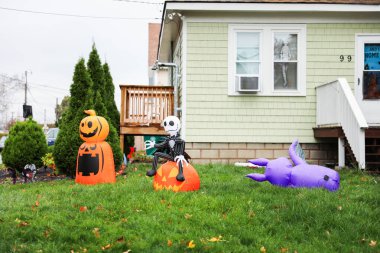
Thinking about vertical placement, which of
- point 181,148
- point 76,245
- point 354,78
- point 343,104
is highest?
point 354,78

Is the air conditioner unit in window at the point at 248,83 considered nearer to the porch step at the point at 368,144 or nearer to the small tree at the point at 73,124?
the porch step at the point at 368,144

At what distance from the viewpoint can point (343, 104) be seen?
1034cm

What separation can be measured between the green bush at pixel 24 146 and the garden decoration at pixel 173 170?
565 centimetres

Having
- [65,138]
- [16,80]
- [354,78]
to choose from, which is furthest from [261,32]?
[16,80]

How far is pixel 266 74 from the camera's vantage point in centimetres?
1188

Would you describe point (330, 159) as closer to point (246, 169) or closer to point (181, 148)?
point (246, 169)

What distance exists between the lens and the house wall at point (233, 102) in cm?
1183

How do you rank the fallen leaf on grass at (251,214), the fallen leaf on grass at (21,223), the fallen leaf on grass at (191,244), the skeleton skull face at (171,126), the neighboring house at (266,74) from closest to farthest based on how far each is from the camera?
the fallen leaf on grass at (191,244) → the fallen leaf on grass at (21,223) → the fallen leaf on grass at (251,214) → the skeleton skull face at (171,126) → the neighboring house at (266,74)

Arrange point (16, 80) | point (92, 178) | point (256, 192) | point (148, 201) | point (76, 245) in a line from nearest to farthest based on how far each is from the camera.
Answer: point (76, 245) < point (148, 201) < point (256, 192) < point (92, 178) < point (16, 80)

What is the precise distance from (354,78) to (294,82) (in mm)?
1505

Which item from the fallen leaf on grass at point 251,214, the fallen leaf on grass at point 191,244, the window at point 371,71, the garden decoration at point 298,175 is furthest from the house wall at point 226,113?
the fallen leaf on grass at point 191,244

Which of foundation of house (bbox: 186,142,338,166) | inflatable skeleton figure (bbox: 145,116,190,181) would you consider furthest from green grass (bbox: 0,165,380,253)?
foundation of house (bbox: 186,142,338,166)

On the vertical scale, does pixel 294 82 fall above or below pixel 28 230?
above

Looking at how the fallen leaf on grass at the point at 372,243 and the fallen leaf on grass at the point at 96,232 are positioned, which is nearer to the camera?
the fallen leaf on grass at the point at 372,243
